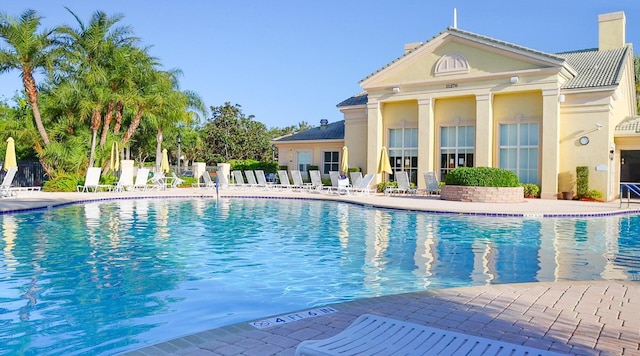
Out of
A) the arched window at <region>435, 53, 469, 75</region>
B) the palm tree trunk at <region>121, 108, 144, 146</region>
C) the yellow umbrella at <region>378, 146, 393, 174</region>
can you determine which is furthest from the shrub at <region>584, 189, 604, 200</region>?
the palm tree trunk at <region>121, 108, 144, 146</region>

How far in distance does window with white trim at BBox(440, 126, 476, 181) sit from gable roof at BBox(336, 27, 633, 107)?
4000 mm

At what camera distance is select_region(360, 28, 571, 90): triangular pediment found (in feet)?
68.7

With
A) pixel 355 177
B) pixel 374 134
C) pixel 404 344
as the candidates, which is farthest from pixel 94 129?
pixel 404 344

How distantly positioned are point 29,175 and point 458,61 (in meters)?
24.1

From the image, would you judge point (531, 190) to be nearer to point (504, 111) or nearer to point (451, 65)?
point (504, 111)

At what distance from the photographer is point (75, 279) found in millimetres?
6652

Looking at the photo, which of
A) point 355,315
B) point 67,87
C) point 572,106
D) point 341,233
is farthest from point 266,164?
point 355,315

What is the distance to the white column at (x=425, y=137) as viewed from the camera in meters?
23.3

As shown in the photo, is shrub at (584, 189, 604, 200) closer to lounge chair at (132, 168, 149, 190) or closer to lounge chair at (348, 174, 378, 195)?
lounge chair at (348, 174, 378, 195)

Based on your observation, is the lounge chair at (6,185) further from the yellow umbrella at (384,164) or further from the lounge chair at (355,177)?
the yellow umbrella at (384,164)

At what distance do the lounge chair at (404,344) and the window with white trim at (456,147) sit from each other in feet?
70.5

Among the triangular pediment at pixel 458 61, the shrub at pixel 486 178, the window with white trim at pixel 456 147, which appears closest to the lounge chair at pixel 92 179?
the triangular pediment at pixel 458 61

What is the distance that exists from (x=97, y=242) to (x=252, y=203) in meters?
9.64

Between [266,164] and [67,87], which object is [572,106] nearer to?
[266,164]
